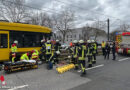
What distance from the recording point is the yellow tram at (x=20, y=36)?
6570 mm

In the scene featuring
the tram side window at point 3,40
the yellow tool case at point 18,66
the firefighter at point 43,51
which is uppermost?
the tram side window at point 3,40

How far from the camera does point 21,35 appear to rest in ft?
24.0

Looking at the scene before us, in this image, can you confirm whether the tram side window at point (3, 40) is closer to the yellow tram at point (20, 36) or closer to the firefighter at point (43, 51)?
the yellow tram at point (20, 36)

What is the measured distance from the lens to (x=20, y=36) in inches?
287

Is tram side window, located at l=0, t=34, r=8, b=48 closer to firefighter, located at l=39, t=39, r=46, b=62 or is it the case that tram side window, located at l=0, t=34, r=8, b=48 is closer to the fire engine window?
the fire engine window

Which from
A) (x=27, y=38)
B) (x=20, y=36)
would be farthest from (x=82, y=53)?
(x=20, y=36)

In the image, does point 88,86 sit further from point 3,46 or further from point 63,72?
point 3,46

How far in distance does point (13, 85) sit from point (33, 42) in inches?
167

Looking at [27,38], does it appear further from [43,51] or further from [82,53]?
[82,53]

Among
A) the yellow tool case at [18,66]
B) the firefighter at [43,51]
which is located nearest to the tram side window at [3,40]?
the yellow tool case at [18,66]

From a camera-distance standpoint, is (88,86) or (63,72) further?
(63,72)

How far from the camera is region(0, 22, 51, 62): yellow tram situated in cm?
657

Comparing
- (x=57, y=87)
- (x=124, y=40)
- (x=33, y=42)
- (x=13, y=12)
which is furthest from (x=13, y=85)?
(x=13, y=12)

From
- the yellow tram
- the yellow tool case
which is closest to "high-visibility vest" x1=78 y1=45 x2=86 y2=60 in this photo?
the yellow tool case
